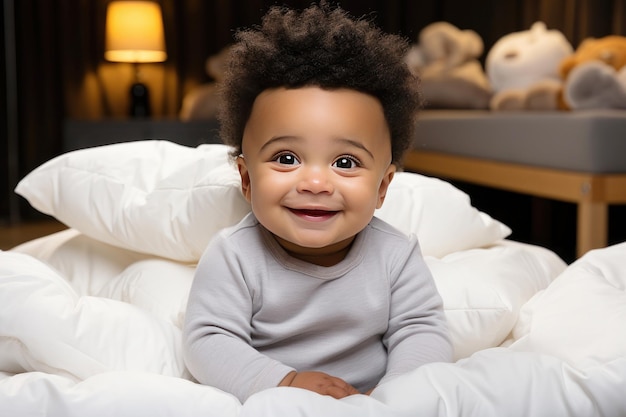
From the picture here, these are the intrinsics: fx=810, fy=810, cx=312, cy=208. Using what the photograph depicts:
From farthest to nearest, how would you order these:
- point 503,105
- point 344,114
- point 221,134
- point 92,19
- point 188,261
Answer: point 92,19, point 503,105, point 188,261, point 221,134, point 344,114

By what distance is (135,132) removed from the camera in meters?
4.10

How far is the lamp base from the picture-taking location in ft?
14.7

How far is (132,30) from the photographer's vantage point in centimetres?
428

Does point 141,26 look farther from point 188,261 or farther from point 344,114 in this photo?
point 344,114

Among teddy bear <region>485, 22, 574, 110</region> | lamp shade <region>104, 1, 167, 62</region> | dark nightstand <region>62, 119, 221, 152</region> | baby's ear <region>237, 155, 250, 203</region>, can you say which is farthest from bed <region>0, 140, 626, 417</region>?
lamp shade <region>104, 1, 167, 62</region>

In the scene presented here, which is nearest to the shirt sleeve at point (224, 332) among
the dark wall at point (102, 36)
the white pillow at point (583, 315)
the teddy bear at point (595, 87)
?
the white pillow at point (583, 315)

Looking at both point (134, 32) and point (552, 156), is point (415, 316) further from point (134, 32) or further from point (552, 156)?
point (134, 32)

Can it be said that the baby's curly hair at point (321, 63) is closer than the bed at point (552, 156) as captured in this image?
Yes

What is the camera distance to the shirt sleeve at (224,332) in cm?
87

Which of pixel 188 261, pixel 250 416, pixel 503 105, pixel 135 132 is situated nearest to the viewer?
pixel 250 416

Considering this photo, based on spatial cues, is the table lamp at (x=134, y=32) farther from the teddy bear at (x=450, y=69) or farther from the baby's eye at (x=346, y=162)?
the baby's eye at (x=346, y=162)

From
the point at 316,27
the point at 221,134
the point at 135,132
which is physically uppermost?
the point at 316,27

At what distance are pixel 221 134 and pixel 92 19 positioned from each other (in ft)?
12.0

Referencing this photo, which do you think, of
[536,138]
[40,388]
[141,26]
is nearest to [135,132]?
[141,26]
